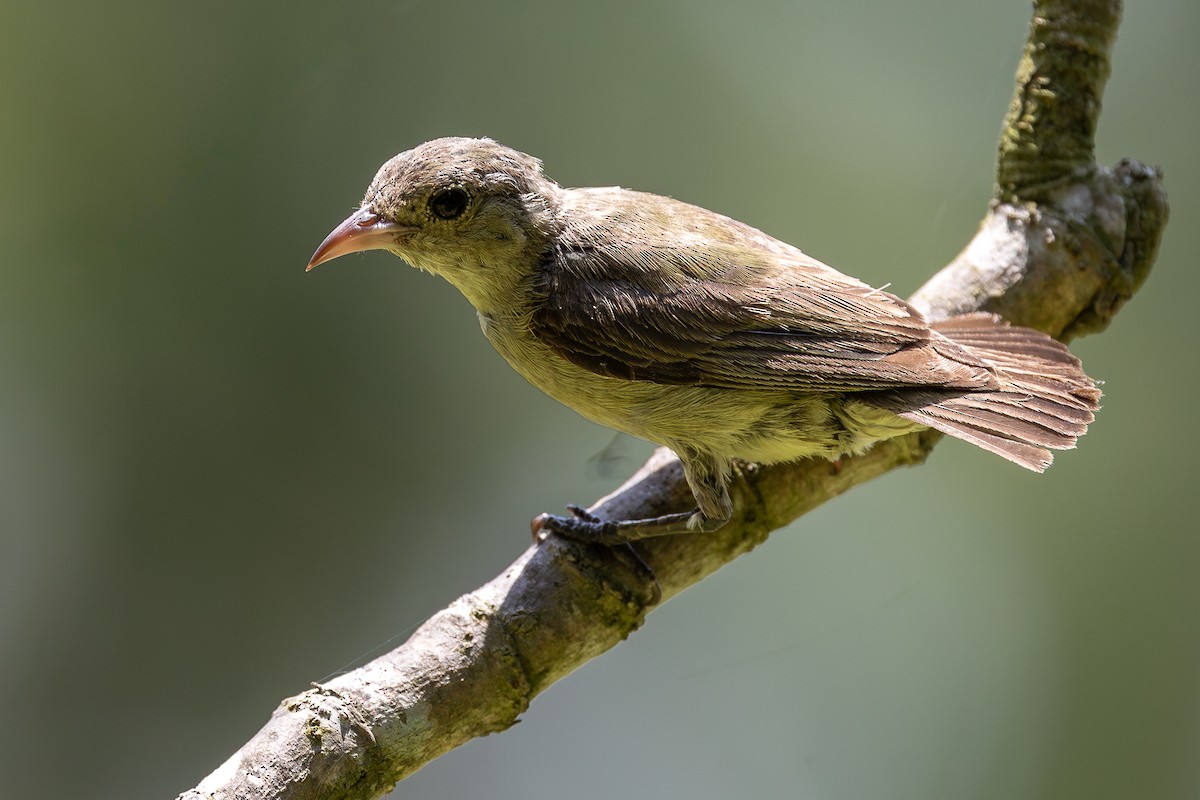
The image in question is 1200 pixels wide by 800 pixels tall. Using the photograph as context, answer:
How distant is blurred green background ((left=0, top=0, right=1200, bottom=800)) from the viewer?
4125 millimetres

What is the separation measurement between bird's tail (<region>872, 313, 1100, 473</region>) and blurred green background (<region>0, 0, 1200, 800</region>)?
4.73 ft

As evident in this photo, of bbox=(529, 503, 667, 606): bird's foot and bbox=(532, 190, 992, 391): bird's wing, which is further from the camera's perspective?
bbox=(529, 503, 667, 606): bird's foot

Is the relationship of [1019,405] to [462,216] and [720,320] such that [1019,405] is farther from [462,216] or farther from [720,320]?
[462,216]

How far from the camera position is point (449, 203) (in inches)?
105

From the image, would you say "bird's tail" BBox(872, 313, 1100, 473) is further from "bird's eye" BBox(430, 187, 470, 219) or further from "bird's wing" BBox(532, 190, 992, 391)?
"bird's eye" BBox(430, 187, 470, 219)

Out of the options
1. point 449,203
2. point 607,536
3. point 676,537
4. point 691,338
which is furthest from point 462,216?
point 676,537

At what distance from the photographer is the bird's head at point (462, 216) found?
8.50ft

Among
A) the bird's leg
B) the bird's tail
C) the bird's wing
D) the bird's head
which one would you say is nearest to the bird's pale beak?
the bird's head

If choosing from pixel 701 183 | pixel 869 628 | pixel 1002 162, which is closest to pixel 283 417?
pixel 701 183

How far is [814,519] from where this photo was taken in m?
4.94

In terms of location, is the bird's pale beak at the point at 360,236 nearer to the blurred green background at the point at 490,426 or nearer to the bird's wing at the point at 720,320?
the bird's wing at the point at 720,320

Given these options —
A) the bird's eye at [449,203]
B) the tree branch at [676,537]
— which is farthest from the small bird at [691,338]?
the tree branch at [676,537]

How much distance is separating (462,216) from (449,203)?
0.05 metres

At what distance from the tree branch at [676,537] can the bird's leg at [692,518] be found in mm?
59
